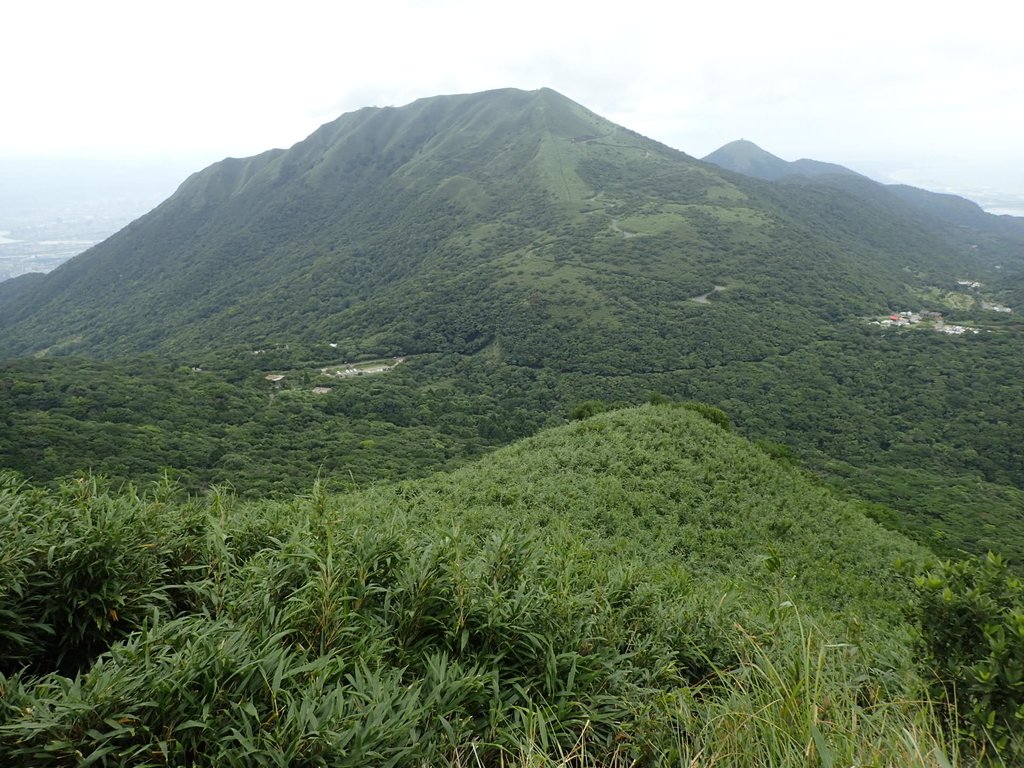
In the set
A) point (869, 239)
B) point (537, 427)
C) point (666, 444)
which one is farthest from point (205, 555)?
point (869, 239)

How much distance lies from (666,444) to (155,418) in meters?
46.9

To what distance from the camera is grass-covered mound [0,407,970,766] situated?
2484mm

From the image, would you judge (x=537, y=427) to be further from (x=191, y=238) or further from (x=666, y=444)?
(x=191, y=238)

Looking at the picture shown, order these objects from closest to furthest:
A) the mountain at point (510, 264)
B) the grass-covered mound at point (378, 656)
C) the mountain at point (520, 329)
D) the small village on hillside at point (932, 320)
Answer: the grass-covered mound at point (378, 656)
the mountain at point (520, 329)
the small village on hillside at point (932, 320)
the mountain at point (510, 264)

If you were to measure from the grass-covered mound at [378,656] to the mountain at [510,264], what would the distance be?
3016 inches

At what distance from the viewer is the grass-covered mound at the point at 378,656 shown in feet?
8.15

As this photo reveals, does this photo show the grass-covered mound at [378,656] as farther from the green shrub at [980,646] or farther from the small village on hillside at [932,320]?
the small village on hillside at [932,320]

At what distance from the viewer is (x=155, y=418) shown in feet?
153

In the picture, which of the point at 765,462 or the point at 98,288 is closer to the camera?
the point at 765,462

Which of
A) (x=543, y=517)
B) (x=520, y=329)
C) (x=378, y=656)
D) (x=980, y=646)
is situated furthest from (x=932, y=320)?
(x=378, y=656)

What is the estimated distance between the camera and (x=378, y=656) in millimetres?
3260

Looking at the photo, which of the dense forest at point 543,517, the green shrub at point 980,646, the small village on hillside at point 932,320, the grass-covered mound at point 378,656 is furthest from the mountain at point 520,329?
the green shrub at point 980,646

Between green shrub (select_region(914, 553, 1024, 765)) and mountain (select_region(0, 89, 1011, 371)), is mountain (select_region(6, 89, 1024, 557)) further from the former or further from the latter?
green shrub (select_region(914, 553, 1024, 765))

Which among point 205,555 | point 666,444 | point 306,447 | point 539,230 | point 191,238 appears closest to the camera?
point 205,555
